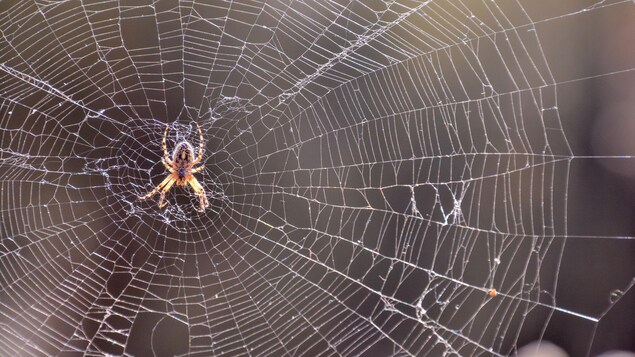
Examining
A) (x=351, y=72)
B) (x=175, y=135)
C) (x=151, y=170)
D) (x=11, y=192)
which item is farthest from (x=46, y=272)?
(x=351, y=72)

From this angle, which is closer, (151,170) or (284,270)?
(151,170)

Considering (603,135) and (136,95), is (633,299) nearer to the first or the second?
(603,135)

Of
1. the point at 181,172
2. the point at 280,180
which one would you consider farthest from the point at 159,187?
the point at 280,180

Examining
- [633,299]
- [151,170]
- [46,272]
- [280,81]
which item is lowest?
[633,299]

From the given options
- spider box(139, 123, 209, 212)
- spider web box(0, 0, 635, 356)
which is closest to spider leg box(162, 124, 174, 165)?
spider box(139, 123, 209, 212)

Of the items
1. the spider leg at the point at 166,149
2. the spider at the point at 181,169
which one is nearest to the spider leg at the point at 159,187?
the spider at the point at 181,169
